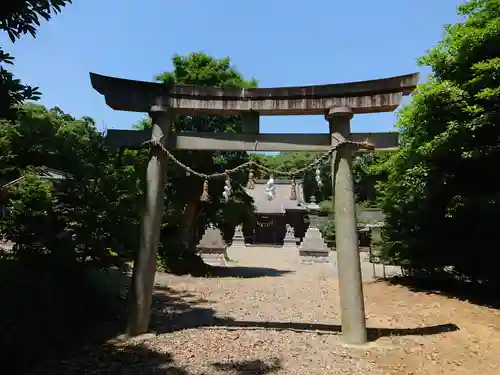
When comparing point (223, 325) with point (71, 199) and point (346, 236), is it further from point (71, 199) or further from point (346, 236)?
point (71, 199)

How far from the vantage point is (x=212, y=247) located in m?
20.0

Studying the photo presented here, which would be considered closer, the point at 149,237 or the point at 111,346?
the point at 111,346

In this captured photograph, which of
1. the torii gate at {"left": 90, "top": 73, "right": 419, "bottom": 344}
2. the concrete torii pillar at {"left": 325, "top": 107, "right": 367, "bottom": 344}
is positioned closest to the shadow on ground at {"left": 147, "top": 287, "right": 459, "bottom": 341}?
the concrete torii pillar at {"left": 325, "top": 107, "right": 367, "bottom": 344}

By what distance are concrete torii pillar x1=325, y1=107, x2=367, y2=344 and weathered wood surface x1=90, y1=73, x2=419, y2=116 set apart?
11.3 inches

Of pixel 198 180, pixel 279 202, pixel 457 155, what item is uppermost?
pixel 279 202

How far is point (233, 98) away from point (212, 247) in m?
14.2

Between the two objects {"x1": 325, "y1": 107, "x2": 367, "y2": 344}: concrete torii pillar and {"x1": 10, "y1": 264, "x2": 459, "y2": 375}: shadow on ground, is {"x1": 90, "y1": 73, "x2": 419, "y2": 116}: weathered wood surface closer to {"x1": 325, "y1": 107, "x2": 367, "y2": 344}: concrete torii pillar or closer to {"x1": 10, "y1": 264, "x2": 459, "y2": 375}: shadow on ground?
{"x1": 325, "y1": 107, "x2": 367, "y2": 344}: concrete torii pillar

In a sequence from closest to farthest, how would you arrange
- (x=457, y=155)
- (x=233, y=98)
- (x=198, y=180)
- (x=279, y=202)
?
(x=233, y=98), (x=457, y=155), (x=198, y=180), (x=279, y=202)

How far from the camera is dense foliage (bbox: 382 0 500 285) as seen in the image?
9125mm

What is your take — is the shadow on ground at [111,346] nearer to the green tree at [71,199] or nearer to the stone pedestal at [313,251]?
the green tree at [71,199]

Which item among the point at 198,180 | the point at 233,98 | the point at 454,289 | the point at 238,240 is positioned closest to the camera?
the point at 233,98

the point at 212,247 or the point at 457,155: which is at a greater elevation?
the point at 457,155

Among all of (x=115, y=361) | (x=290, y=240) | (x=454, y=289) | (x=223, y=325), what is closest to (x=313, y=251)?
(x=454, y=289)

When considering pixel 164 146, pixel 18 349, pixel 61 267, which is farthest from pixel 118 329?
pixel 164 146
